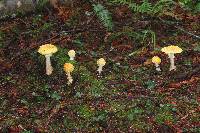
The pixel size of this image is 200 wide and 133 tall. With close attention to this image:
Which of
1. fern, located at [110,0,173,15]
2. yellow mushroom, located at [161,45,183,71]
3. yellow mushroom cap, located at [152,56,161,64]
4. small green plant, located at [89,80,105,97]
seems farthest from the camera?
fern, located at [110,0,173,15]

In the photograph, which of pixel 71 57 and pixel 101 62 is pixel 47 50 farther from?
pixel 101 62

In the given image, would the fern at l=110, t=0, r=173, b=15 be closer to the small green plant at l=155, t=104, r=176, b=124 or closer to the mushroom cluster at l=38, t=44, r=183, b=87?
the mushroom cluster at l=38, t=44, r=183, b=87

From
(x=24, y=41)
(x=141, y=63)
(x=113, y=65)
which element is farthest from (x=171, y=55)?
(x=24, y=41)

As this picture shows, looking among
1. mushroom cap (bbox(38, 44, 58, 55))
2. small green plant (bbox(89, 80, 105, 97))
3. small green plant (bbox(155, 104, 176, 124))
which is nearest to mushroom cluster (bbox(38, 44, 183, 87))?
mushroom cap (bbox(38, 44, 58, 55))

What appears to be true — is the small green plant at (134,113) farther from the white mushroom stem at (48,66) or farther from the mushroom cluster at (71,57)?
the white mushroom stem at (48,66)

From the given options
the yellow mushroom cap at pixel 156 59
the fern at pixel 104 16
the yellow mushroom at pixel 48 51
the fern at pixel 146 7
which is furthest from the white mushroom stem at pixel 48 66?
the fern at pixel 146 7

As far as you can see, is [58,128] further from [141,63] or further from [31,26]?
[31,26]
